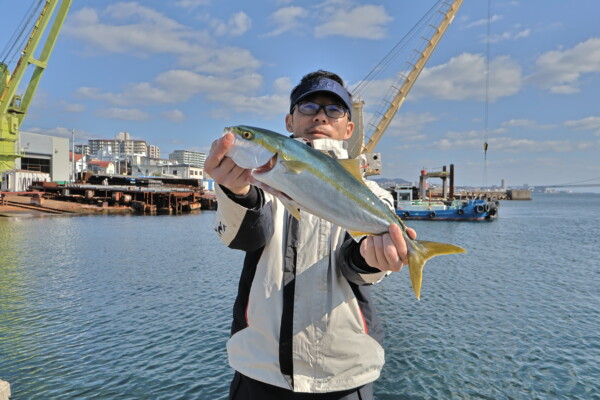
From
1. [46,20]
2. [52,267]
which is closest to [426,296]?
[52,267]

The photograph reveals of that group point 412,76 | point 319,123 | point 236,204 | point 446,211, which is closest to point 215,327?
point 319,123

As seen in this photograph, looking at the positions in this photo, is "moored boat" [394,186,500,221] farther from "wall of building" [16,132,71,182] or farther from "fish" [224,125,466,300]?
"wall of building" [16,132,71,182]

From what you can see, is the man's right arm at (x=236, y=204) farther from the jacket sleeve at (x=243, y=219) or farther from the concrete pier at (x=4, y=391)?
the concrete pier at (x=4, y=391)

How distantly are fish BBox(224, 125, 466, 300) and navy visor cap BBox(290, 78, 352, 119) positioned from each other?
2.78ft

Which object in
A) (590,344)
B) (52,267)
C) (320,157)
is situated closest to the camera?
(320,157)

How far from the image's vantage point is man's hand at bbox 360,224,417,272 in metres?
2.55

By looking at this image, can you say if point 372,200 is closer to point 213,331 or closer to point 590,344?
point 213,331

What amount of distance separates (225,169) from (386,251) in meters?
1.26

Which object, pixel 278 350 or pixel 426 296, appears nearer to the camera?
pixel 278 350

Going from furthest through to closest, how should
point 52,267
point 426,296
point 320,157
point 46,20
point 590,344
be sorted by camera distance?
point 46,20
point 52,267
point 426,296
point 590,344
point 320,157

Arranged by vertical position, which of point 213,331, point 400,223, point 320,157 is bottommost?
point 213,331

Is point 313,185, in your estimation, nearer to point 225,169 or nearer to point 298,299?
point 225,169

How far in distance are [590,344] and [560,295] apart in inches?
234

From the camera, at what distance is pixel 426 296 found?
16.2 meters
